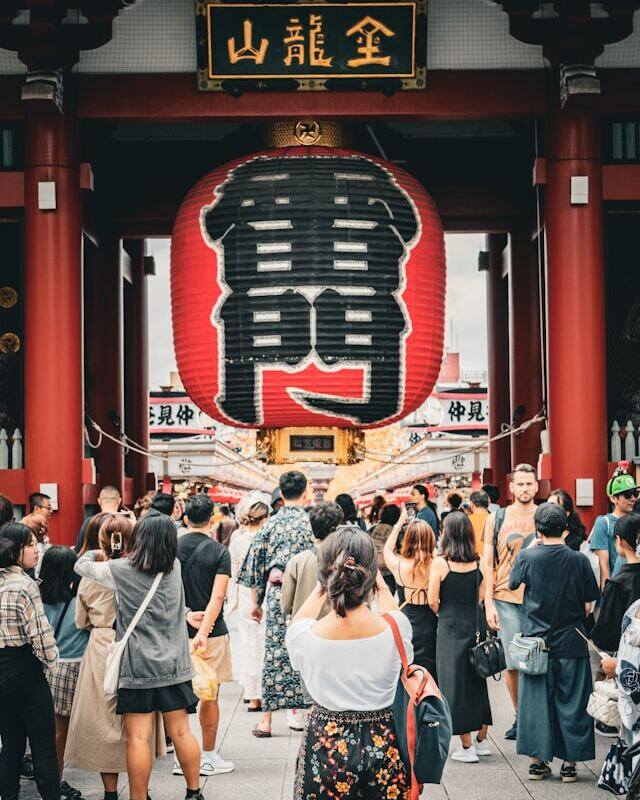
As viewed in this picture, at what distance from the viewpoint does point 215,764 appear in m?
7.43

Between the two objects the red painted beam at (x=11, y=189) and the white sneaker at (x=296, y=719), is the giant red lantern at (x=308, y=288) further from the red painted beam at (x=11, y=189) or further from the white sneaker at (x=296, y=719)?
the white sneaker at (x=296, y=719)

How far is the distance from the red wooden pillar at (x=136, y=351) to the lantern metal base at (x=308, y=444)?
598 cm

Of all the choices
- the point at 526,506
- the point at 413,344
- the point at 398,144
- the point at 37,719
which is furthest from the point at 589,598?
the point at 398,144

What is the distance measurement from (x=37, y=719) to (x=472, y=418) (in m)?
24.7

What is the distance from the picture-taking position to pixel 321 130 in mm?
12789

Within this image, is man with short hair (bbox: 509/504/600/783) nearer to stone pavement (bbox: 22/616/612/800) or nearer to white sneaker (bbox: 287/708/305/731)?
stone pavement (bbox: 22/616/612/800)

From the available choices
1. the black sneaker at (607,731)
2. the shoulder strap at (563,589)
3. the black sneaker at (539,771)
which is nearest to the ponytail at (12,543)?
the shoulder strap at (563,589)

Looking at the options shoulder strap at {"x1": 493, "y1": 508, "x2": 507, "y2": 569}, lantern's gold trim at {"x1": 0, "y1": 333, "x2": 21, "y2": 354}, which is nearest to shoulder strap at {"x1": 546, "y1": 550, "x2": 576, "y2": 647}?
shoulder strap at {"x1": 493, "y1": 508, "x2": 507, "y2": 569}

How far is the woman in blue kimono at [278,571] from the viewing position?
8.04 meters

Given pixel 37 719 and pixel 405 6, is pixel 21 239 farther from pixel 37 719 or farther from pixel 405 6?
pixel 37 719

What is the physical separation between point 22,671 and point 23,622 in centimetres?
27

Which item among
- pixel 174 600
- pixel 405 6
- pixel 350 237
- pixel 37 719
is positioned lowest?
pixel 37 719

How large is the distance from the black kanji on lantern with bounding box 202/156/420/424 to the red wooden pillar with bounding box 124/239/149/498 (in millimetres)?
7064

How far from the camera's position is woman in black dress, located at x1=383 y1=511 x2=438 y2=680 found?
26.1ft
